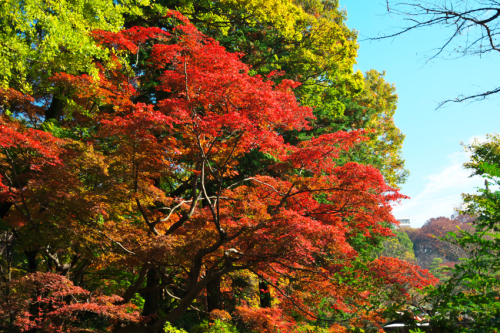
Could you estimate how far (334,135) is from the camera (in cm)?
670

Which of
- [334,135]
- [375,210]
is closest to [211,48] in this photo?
[334,135]

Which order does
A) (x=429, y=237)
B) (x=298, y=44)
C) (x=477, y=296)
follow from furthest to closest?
(x=429, y=237) < (x=298, y=44) < (x=477, y=296)

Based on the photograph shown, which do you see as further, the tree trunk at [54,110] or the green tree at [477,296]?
the tree trunk at [54,110]

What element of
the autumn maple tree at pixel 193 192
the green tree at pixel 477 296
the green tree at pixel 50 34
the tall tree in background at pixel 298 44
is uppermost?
the tall tree in background at pixel 298 44

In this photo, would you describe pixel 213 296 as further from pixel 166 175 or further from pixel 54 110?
pixel 54 110

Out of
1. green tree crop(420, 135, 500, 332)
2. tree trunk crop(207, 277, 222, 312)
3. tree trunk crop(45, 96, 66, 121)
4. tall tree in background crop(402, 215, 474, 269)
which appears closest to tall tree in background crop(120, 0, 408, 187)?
tree trunk crop(45, 96, 66, 121)

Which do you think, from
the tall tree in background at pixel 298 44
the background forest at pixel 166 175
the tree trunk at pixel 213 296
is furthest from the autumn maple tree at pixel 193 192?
the tall tree in background at pixel 298 44

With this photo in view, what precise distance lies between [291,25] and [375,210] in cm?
629

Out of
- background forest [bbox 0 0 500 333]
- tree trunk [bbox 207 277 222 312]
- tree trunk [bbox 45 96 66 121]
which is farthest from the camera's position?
tree trunk [bbox 207 277 222 312]

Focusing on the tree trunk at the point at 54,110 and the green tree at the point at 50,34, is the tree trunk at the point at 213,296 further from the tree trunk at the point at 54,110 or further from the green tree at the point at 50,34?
the green tree at the point at 50,34

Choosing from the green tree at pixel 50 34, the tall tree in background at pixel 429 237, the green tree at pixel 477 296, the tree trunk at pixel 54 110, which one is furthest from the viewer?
the tall tree in background at pixel 429 237

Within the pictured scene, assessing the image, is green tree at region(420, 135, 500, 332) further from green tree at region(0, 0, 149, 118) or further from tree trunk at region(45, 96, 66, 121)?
tree trunk at region(45, 96, 66, 121)

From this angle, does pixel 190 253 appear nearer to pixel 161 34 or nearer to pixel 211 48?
pixel 211 48

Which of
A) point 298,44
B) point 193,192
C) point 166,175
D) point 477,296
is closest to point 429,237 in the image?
point 298,44
